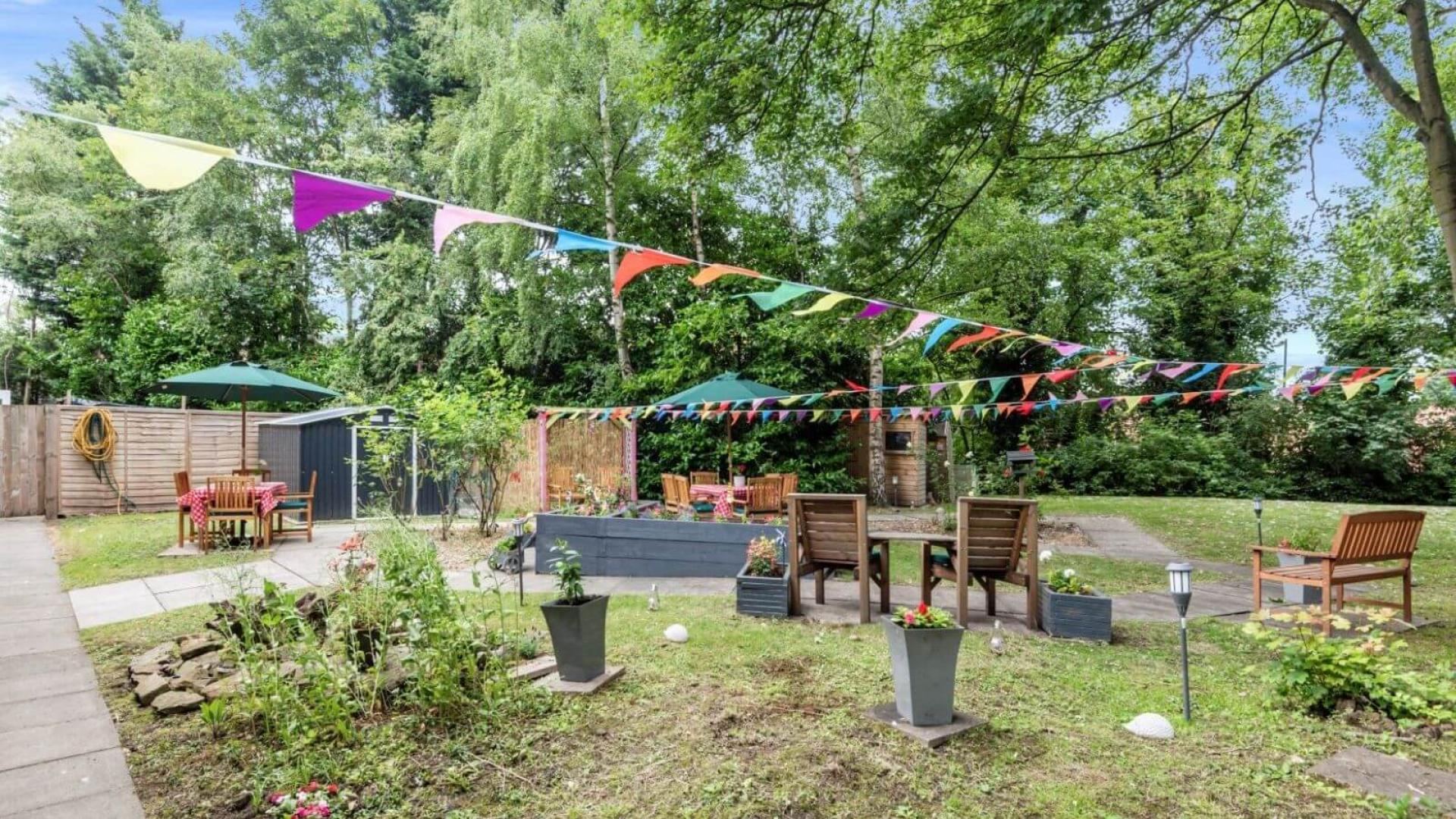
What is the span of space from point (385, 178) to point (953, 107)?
46.7 ft

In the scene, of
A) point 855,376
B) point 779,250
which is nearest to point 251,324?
point 779,250

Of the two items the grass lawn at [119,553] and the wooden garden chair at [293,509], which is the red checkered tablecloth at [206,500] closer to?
the wooden garden chair at [293,509]

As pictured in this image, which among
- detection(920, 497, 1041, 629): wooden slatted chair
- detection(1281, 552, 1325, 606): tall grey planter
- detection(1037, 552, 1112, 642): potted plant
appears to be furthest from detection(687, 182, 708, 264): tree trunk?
detection(1281, 552, 1325, 606): tall grey planter

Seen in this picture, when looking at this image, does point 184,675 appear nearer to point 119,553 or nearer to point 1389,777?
point 1389,777

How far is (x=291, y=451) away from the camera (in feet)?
33.9

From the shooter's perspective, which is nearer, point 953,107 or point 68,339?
point 953,107

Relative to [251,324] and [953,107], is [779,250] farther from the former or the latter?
[251,324]

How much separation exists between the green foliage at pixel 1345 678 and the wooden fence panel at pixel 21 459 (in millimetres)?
13644

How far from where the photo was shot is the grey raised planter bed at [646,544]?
573 cm

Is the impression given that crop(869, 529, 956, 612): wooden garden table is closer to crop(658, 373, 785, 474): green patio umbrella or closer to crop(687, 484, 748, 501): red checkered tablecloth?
crop(687, 484, 748, 501): red checkered tablecloth

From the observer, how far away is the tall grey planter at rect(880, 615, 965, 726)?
2.70 metres

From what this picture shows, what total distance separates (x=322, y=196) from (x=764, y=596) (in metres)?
3.36

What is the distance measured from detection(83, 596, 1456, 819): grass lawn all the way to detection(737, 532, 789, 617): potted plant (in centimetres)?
93

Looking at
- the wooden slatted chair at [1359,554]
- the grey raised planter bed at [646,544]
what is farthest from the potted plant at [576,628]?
the wooden slatted chair at [1359,554]
